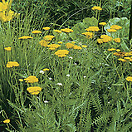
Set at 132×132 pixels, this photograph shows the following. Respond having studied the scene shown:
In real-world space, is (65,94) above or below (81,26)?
below

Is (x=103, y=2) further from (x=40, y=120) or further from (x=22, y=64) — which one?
(x=40, y=120)

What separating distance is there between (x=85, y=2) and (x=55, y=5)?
49cm

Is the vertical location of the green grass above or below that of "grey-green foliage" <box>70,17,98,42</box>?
below

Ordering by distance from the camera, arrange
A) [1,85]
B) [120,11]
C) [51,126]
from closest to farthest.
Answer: [51,126]
[1,85]
[120,11]

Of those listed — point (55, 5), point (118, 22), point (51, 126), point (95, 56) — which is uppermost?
point (55, 5)

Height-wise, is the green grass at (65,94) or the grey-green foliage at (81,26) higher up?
the grey-green foliage at (81,26)

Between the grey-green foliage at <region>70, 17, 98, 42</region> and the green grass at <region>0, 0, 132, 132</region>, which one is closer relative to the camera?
the green grass at <region>0, 0, 132, 132</region>

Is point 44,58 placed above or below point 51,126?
above

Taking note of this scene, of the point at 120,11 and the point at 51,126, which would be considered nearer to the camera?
the point at 51,126

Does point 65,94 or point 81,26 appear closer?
point 65,94

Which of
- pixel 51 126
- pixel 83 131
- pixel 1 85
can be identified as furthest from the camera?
pixel 1 85

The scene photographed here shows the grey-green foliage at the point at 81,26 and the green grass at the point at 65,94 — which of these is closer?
the green grass at the point at 65,94

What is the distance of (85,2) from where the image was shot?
4.36 meters

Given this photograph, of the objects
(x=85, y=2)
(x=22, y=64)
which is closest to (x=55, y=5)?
(x=85, y=2)
